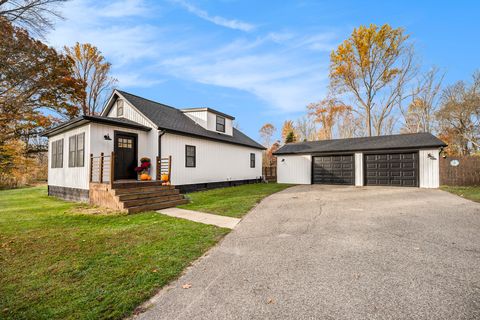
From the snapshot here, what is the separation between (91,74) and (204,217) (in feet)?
77.5

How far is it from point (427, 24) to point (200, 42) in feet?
48.0

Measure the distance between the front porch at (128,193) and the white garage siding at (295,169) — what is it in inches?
413

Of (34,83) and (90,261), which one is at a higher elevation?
(34,83)

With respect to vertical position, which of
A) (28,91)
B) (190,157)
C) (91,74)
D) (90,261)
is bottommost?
(90,261)

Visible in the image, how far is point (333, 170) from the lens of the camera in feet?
51.6

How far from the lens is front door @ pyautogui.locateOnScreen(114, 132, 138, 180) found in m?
9.72

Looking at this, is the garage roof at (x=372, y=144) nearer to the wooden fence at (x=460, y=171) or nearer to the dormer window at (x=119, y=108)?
the wooden fence at (x=460, y=171)

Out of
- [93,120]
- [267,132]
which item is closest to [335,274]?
[93,120]

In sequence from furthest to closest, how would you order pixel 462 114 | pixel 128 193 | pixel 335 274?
pixel 462 114, pixel 128 193, pixel 335 274

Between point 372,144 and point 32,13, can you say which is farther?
point 372,144

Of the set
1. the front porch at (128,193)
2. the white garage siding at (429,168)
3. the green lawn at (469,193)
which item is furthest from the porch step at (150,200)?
the white garage siding at (429,168)

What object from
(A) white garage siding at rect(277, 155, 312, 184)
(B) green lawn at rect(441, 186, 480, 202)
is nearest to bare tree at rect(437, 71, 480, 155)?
(B) green lawn at rect(441, 186, 480, 202)

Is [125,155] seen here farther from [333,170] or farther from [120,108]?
[333,170]

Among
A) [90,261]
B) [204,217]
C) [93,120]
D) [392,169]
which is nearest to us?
[90,261]
